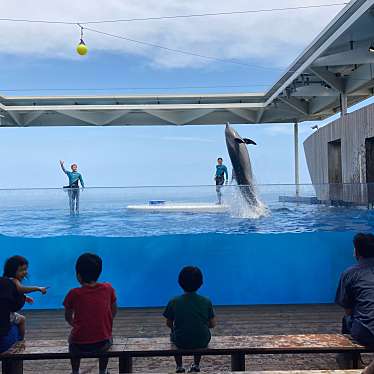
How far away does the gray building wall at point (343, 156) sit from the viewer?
8.52 meters

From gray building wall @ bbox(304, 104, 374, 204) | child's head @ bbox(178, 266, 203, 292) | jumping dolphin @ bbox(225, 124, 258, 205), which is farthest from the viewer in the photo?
jumping dolphin @ bbox(225, 124, 258, 205)

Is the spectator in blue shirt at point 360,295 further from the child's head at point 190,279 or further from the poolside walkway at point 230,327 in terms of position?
the child's head at point 190,279

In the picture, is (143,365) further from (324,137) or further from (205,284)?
(324,137)

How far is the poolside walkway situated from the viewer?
3707 mm

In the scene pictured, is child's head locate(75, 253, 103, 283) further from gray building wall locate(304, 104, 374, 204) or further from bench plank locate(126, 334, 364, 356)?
gray building wall locate(304, 104, 374, 204)

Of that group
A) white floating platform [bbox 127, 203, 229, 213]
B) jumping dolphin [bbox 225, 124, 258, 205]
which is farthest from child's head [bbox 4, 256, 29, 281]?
jumping dolphin [bbox 225, 124, 258, 205]

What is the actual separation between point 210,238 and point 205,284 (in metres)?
0.77

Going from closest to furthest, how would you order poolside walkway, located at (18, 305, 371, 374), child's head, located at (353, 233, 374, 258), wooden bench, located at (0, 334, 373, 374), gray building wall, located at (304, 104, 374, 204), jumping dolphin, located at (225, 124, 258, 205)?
wooden bench, located at (0, 334, 373, 374) → child's head, located at (353, 233, 374, 258) → poolside walkway, located at (18, 305, 371, 374) → gray building wall, located at (304, 104, 374, 204) → jumping dolphin, located at (225, 124, 258, 205)

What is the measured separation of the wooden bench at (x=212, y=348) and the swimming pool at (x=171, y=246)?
3.23m

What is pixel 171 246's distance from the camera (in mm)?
7215

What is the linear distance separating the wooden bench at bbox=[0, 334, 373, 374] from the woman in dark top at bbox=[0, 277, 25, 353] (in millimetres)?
84

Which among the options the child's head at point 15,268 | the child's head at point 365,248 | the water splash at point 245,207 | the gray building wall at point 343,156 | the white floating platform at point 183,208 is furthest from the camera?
the water splash at point 245,207

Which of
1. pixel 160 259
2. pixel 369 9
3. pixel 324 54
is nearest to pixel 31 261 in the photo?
pixel 160 259

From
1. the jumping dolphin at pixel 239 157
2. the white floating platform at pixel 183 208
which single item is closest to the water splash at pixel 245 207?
the white floating platform at pixel 183 208
